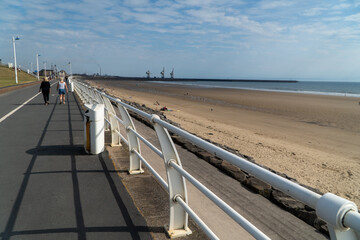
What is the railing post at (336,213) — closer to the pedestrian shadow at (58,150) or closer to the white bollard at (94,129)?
the white bollard at (94,129)

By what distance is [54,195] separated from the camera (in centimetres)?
386

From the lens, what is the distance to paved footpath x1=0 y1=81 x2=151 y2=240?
3.03m

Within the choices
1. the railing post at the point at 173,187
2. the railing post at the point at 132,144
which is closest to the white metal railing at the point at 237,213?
the railing post at the point at 173,187

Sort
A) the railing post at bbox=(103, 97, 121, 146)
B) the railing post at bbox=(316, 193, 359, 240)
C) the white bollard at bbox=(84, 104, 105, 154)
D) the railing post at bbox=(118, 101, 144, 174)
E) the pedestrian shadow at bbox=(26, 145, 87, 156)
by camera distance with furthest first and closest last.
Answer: the railing post at bbox=(103, 97, 121, 146) < the pedestrian shadow at bbox=(26, 145, 87, 156) < the white bollard at bbox=(84, 104, 105, 154) < the railing post at bbox=(118, 101, 144, 174) < the railing post at bbox=(316, 193, 359, 240)

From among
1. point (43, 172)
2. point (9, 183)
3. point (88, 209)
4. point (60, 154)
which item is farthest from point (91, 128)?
point (88, 209)

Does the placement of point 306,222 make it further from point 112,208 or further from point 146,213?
point 112,208

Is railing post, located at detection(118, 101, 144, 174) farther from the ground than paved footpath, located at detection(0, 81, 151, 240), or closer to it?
farther from the ground

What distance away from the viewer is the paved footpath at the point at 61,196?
9.93 feet

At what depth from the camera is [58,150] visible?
6195 mm

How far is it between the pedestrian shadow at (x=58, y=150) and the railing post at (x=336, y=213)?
5.53m

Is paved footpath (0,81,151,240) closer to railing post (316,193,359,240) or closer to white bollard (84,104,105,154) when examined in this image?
white bollard (84,104,105,154)

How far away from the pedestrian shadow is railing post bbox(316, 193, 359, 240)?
5.53 metres

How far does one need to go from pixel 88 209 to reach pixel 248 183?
8.36 ft

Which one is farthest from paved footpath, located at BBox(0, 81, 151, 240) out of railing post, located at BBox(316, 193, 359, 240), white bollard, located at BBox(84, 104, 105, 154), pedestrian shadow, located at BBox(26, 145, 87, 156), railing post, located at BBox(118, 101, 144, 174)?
railing post, located at BBox(316, 193, 359, 240)
